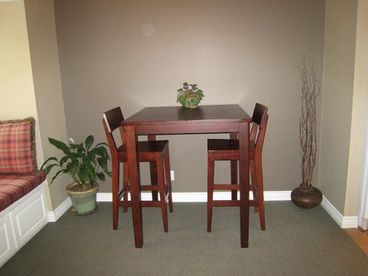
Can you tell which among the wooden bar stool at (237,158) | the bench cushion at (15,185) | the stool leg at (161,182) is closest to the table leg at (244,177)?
the wooden bar stool at (237,158)

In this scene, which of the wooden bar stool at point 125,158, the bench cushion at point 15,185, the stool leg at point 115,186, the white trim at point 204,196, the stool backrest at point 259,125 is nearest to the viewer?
the bench cushion at point 15,185

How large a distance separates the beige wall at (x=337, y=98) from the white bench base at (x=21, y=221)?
2634 mm

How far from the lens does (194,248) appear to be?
2.37 meters

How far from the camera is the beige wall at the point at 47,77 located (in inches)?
105

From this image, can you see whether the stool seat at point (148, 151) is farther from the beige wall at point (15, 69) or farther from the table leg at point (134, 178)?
the beige wall at point (15, 69)

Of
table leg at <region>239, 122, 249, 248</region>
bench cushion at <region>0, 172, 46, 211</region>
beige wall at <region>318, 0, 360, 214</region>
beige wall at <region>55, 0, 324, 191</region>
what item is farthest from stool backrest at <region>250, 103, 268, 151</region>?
bench cushion at <region>0, 172, 46, 211</region>

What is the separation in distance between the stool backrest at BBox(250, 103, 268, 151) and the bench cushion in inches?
74.3

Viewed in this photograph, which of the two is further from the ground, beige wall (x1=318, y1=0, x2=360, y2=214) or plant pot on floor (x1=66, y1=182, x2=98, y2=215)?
beige wall (x1=318, y1=0, x2=360, y2=214)

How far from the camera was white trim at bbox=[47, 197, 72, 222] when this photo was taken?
2.87 m

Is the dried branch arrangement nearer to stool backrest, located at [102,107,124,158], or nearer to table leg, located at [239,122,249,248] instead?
table leg, located at [239,122,249,248]

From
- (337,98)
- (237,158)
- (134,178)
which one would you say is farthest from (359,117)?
(134,178)

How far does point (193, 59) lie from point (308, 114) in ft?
4.05

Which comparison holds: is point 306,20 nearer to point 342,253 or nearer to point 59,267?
point 342,253

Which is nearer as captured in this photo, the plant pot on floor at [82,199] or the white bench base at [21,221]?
the white bench base at [21,221]
